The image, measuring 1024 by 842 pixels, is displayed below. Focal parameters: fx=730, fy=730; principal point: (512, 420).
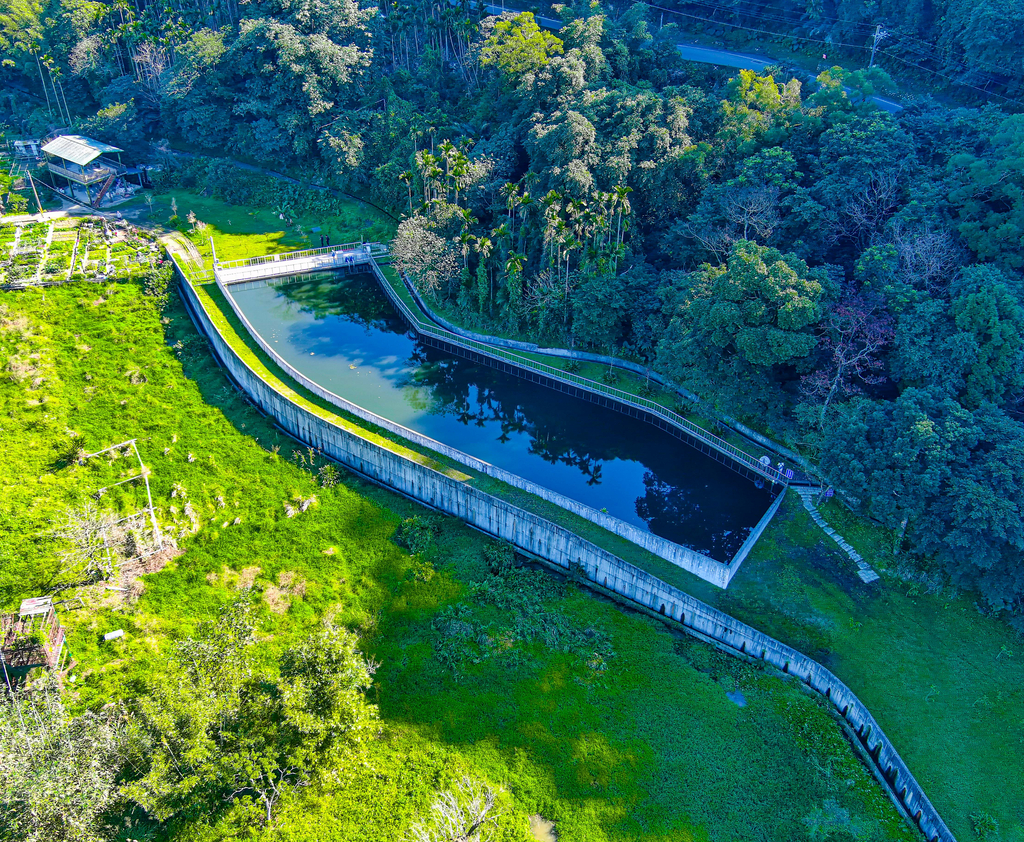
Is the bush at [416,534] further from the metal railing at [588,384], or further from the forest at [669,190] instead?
the metal railing at [588,384]

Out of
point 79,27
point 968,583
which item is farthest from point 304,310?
point 79,27

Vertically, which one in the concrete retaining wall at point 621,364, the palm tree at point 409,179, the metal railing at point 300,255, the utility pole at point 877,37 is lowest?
the concrete retaining wall at point 621,364

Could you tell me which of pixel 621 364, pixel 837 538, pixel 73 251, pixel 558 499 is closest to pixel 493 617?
pixel 558 499

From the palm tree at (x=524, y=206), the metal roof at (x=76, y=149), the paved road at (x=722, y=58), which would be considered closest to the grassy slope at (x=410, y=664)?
the palm tree at (x=524, y=206)

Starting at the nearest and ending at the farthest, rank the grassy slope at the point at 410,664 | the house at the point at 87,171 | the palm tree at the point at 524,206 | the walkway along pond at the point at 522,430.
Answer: the grassy slope at the point at 410,664 < the walkway along pond at the point at 522,430 < the palm tree at the point at 524,206 < the house at the point at 87,171

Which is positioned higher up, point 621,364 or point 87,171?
point 87,171

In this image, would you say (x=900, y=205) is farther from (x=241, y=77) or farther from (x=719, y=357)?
(x=241, y=77)

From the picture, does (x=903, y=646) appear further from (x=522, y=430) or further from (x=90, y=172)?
(x=90, y=172)
